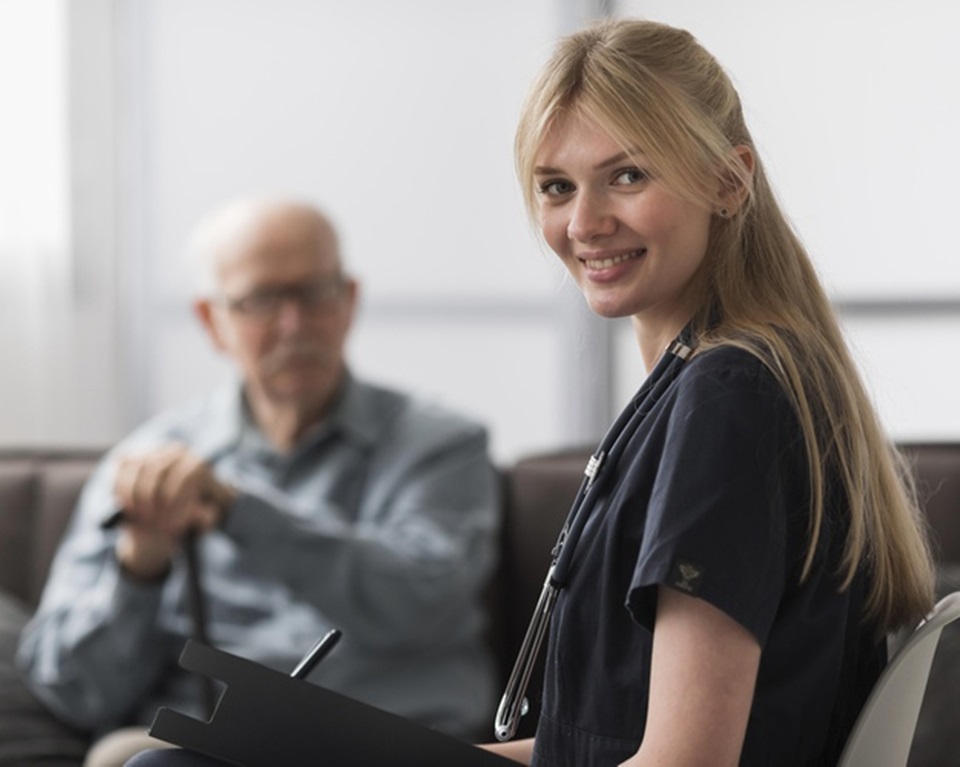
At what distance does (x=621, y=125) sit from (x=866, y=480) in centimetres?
30

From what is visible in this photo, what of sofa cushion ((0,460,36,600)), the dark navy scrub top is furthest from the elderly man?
the dark navy scrub top

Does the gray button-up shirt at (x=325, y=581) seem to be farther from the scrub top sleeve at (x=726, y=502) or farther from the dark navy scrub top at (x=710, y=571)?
the scrub top sleeve at (x=726, y=502)

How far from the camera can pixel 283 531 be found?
217cm

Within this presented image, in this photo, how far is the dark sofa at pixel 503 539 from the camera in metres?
2.20

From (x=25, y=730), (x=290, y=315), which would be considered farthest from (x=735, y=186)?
(x=25, y=730)

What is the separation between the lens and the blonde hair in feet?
3.64

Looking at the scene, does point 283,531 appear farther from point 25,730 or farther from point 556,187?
point 556,187

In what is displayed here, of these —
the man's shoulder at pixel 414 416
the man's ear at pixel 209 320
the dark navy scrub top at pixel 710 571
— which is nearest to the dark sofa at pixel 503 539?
the man's shoulder at pixel 414 416

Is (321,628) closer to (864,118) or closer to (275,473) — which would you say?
(275,473)

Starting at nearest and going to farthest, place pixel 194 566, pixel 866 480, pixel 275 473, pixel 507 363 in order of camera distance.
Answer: pixel 866 480 → pixel 194 566 → pixel 275 473 → pixel 507 363

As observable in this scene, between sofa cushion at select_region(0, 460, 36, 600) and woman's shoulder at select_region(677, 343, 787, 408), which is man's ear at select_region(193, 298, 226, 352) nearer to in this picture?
sofa cushion at select_region(0, 460, 36, 600)

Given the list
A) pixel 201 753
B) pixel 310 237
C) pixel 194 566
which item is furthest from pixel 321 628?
pixel 201 753

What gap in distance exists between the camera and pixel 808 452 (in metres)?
1.08

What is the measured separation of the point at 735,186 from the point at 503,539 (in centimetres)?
139
